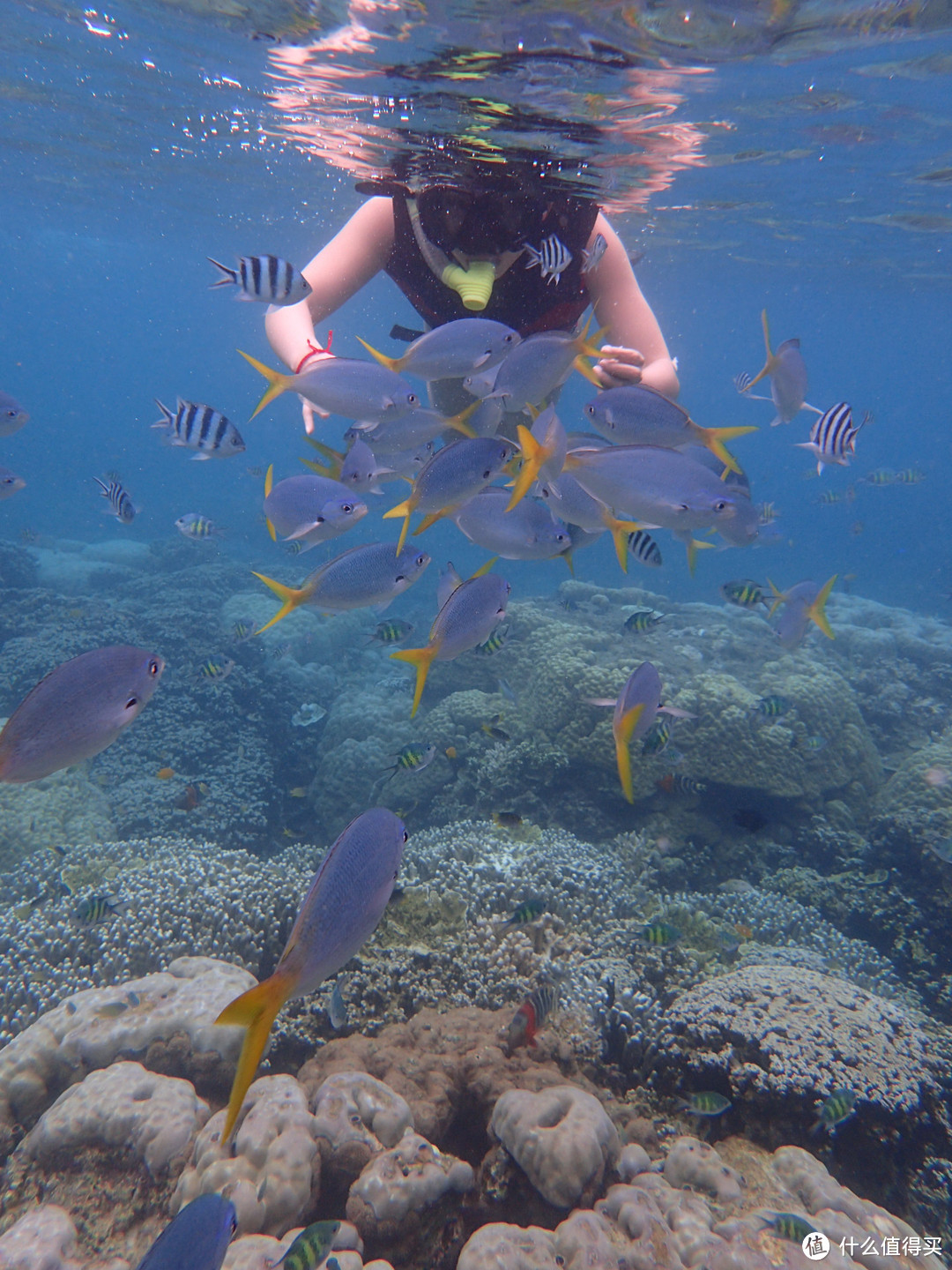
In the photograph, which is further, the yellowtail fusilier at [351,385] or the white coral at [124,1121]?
the yellowtail fusilier at [351,385]

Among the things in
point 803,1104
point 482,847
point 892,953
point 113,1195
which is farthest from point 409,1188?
point 892,953

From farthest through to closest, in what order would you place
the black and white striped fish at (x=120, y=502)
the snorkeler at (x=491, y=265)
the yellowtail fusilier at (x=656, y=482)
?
1. the black and white striped fish at (x=120, y=502)
2. the snorkeler at (x=491, y=265)
3. the yellowtail fusilier at (x=656, y=482)

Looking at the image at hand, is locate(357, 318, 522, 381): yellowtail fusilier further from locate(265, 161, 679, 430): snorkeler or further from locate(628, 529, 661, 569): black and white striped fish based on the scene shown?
locate(628, 529, 661, 569): black and white striped fish

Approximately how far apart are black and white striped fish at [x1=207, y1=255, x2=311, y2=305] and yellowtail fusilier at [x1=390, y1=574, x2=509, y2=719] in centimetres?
222

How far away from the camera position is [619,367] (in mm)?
3363

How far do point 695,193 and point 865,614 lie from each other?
1255 centimetres

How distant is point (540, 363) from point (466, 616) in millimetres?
1299

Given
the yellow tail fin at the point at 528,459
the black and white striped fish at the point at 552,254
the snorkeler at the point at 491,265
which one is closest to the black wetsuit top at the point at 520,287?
the snorkeler at the point at 491,265

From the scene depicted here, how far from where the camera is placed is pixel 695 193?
55.1 feet

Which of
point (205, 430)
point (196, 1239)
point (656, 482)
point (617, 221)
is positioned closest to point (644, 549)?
point (656, 482)

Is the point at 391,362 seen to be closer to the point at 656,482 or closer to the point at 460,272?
the point at 460,272

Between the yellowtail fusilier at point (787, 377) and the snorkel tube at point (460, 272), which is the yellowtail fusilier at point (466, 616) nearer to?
the snorkel tube at point (460, 272)

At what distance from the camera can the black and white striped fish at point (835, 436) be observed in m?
5.38

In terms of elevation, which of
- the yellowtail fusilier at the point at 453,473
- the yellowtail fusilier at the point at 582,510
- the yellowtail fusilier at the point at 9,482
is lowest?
the yellowtail fusilier at the point at 9,482
